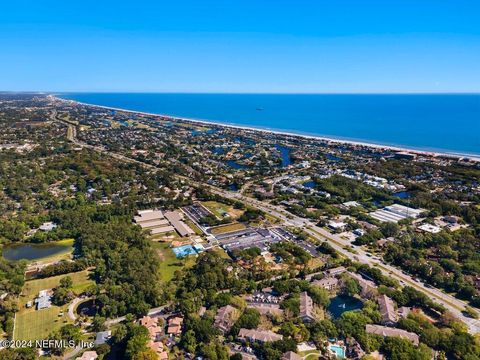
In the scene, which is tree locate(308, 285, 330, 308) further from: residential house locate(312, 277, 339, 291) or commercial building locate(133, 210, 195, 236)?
commercial building locate(133, 210, 195, 236)

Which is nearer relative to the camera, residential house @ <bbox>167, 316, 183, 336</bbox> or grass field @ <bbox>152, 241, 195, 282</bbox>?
residential house @ <bbox>167, 316, 183, 336</bbox>

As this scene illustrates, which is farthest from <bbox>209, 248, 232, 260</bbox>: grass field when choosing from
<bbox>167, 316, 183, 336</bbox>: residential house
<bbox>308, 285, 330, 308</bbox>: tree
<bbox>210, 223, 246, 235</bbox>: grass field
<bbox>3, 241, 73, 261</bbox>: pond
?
<bbox>3, 241, 73, 261</bbox>: pond

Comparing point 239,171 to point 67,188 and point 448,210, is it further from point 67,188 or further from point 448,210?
point 448,210

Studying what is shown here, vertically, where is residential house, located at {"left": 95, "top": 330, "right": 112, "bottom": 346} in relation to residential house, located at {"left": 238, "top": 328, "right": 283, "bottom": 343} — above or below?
below

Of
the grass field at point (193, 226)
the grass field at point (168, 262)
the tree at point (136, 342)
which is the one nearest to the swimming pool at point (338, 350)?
the tree at point (136, 342)

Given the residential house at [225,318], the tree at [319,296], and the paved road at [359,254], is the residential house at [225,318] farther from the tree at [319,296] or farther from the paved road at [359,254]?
the paved road at [359,254]
